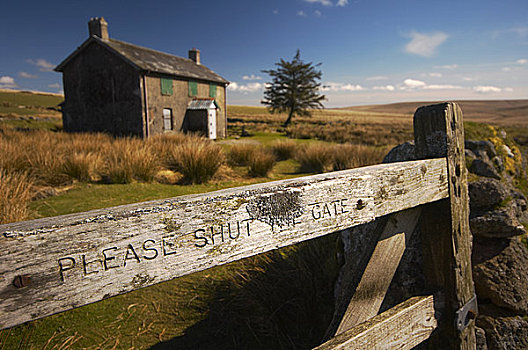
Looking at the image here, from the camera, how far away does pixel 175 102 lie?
15633 mm

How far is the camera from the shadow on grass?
2240 mm

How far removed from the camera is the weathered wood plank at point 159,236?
2.27 feet

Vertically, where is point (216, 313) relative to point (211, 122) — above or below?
below

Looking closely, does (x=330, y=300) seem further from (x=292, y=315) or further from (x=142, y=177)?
(x=142, y=177)

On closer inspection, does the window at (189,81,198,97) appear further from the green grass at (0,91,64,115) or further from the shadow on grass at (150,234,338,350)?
the green grass at (0,91,64,115)

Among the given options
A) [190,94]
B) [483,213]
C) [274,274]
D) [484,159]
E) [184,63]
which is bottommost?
[274,274]

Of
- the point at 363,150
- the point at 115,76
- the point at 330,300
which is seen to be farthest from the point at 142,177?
the point at 115,76

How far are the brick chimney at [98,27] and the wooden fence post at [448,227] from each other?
1648cm

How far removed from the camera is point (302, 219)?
42.9 inches

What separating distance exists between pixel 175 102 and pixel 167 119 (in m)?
1.04

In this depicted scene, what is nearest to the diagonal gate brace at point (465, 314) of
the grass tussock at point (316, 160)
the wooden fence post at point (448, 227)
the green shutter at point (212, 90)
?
the wooden fence post at point (448, 227)

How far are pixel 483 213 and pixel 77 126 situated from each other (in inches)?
684

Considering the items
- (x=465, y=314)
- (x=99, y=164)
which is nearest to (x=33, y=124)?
(x=99, y=164)

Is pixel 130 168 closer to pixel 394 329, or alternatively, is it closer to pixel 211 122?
pixel 394 329
